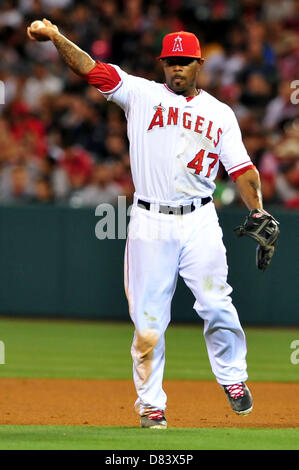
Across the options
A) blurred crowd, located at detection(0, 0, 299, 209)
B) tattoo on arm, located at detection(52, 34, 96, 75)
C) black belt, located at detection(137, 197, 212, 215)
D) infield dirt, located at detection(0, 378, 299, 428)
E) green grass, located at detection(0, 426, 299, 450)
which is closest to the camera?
green grass, located at detection(0, 426, 299, 450)

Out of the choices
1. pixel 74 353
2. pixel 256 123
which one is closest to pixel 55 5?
pixel 256 123

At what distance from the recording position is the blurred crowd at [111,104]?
12875mm

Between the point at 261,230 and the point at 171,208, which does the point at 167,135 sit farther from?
the point at 261,230

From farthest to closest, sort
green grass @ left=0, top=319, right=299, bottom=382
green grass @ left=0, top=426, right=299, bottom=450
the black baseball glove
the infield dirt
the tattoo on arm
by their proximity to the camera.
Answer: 1. green grass @ left=0, top=319, right=299, bottom=382
2. the infield dirt
3. the black baseball glove
4. the tattoo on arm
5. green grass @ left=0, top=426, right=299, bottom=450

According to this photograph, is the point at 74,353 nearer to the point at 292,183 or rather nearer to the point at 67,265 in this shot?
the point at 67,265

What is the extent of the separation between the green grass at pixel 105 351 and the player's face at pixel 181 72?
3706mm

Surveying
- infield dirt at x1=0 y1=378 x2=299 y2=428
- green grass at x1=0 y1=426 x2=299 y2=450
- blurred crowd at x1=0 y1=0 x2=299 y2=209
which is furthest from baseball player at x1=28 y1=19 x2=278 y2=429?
blurred crowd at x1=0 y1=0 x2=299 y2=209

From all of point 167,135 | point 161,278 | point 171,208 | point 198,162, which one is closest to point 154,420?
point 161,278

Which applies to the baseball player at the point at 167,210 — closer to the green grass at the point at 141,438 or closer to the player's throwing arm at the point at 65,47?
the player's throwing arm at the point at 65,47

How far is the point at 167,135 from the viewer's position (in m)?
6.12

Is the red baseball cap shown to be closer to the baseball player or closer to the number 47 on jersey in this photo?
the baseball player

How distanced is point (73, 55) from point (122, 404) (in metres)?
2.80

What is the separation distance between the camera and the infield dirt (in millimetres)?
6809
